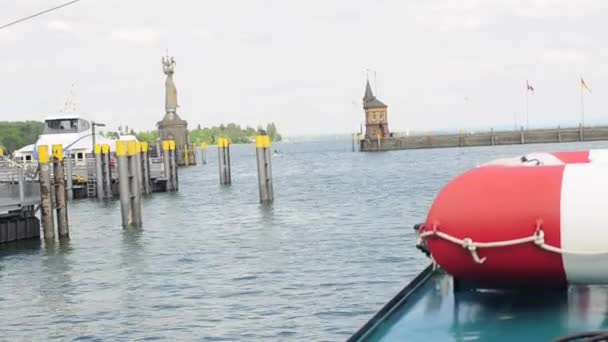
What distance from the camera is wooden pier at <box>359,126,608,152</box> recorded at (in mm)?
111269

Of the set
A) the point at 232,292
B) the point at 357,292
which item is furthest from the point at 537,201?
the point at 232,292

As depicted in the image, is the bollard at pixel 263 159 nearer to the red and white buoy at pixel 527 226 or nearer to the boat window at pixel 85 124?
the boat window at pixel 85 124

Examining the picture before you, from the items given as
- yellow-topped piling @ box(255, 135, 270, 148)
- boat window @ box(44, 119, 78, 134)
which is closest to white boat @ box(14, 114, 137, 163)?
boat window @ box(44, 119, 78, 134)

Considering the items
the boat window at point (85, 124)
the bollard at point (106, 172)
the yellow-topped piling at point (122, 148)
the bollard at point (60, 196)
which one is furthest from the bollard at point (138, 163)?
the boat window at point (85, 124)

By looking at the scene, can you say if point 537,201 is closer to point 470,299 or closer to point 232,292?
point 470,299

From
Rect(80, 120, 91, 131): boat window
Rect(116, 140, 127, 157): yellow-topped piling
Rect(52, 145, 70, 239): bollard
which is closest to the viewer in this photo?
Rect(52, 145, 70, 239): bollard

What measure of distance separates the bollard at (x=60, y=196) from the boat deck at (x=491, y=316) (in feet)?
66.6

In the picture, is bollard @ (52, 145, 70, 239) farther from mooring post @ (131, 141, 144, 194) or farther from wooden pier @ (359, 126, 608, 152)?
wooden pier @ (359, 126, 608, 152)

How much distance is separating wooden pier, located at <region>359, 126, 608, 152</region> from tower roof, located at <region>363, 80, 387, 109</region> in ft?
15.1

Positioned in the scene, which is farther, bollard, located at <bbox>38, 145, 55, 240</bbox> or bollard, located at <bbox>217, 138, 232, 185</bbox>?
bollard, located at <bbox>217, 138, 232, 185</bbox>

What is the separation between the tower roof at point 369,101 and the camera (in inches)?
4638

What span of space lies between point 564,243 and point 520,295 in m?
1.26

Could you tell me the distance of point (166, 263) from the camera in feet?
78.1

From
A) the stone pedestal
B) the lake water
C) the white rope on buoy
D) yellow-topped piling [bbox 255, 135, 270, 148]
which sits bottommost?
the lake water
